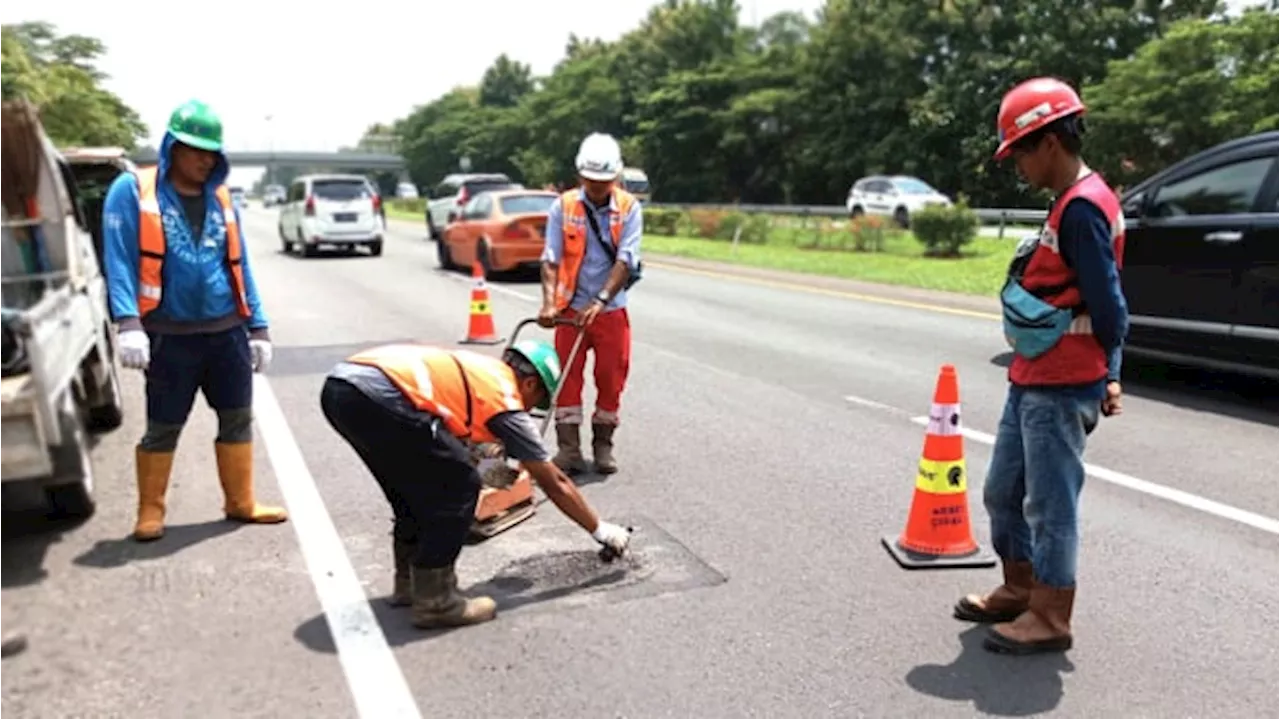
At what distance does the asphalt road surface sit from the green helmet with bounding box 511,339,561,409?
0.89 meters

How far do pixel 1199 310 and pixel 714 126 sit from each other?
53.3m

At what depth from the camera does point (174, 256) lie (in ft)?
16.6

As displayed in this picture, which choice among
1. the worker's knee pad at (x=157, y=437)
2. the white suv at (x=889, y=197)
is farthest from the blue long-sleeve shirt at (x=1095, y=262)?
the white suv at (x=889, y=197)

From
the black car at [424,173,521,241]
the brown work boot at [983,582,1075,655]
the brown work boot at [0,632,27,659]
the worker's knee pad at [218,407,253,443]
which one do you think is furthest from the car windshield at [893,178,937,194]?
the brown work boot at [0,632,27,659]

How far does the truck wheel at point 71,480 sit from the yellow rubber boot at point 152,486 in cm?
26

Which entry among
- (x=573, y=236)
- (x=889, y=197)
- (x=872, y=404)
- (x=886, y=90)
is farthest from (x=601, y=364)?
(x=886, y=90)

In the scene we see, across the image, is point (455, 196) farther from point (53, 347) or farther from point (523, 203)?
point (53, 347)

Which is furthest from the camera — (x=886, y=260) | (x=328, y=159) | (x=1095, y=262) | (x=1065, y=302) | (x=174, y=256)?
(x=328, y=159)

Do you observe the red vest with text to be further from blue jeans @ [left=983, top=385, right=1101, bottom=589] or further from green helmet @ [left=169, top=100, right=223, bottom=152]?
green helmet @ [left=169, top=100, right=223, bottom=152]

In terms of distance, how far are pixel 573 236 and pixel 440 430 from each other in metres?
2.51

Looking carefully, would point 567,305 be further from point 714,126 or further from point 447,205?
point 714,126

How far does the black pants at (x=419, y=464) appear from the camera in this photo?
3863mm

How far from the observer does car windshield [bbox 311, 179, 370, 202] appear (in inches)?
918

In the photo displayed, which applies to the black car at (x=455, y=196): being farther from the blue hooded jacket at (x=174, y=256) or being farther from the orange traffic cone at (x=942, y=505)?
the orange traffic cone at (x=942, y=505)
